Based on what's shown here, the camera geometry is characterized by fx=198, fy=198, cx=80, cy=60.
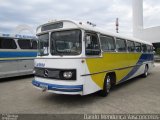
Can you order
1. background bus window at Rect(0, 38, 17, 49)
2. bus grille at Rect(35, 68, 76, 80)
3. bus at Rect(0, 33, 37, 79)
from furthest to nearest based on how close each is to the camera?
bus at Rect(0, 33, 37, 79), background bus window at Rect(0, 38, 17, 49), bus grille at Rect(35, 68, 76, 80)

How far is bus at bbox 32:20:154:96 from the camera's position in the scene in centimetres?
605

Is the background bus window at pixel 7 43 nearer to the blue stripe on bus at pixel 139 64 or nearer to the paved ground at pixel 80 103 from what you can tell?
the paved ground at pixel 80 103

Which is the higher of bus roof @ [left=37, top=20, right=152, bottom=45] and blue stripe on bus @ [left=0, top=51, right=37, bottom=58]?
bus roof @ [left=37, top=20, right=152, bottom=45]

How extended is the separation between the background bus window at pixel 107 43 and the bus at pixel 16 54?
248 inches

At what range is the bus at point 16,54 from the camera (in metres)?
11.3

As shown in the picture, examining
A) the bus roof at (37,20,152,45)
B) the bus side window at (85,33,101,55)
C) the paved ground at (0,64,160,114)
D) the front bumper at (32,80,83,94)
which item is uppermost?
the bus roof at (37,20,152,45)

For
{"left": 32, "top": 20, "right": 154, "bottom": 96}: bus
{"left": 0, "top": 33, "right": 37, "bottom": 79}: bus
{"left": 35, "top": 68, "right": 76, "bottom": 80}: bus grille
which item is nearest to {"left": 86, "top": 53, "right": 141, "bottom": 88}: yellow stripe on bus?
{"left": 32, "top": 20, "right": 154, "bottom": 96}: bus

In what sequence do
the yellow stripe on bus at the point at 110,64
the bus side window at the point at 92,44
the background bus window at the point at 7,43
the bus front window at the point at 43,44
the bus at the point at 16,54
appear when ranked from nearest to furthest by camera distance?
the bus side window at the point at 92,44 → the yellow stripe on bus at the point at 110,64 → the bus front window at the point at 43,44 → the background bus window at the point at 7,43 → the bus at the point at 16,54

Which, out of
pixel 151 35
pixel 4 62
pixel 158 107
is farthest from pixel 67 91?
pixel 151 35

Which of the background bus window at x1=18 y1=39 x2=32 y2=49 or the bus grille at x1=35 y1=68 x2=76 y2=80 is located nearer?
the bus grille at x1=35 y1=68 x2=76 y2=80

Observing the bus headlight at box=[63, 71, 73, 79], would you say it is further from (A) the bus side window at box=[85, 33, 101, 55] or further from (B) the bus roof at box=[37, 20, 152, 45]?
(B) the bus roof at box=[37, 20, 152, 45]

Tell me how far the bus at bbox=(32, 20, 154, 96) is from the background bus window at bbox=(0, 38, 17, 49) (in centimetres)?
469

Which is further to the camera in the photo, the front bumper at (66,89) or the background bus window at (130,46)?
the background bus window at (130,46)

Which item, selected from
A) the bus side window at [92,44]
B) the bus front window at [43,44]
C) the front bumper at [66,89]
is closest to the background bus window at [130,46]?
the bus side window at [92,44]
